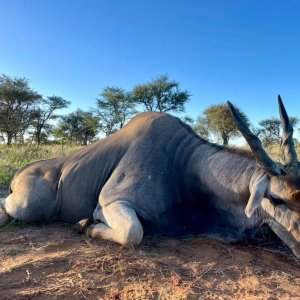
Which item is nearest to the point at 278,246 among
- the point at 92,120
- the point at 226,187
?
the point at 226,187

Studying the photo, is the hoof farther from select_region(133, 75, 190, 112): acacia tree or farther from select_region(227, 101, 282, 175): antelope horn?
select_region(133, 75, 190, 112): acacia tree

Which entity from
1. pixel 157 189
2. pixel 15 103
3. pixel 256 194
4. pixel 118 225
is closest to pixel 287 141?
pixel 256 194

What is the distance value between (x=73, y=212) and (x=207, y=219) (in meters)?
1.33

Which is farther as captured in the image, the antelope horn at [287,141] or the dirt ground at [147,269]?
the antelope horn at [287,141]

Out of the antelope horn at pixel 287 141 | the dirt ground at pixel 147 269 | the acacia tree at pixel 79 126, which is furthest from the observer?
the acacia tree at pixel 79 126

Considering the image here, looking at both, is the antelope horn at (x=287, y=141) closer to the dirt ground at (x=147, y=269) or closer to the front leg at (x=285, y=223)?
the front leg at (x=285, y=223)

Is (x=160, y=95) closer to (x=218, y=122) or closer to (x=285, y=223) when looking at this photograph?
(x=218, y=122)

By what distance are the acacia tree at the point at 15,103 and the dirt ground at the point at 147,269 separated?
23.3 meters

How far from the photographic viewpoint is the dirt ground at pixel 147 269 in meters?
2.26

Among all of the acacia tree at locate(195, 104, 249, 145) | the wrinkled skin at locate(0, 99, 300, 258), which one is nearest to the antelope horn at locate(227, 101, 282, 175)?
the wrinkled skin at locate(0, 99, 300, 258)

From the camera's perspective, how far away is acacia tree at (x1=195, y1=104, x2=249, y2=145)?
1985 centimetres

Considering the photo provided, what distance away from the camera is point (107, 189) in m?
3.64

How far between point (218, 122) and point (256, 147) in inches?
773

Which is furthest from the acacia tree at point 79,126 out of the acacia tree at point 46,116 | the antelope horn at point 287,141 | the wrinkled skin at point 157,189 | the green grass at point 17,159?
the antelope horn at point 287,141
